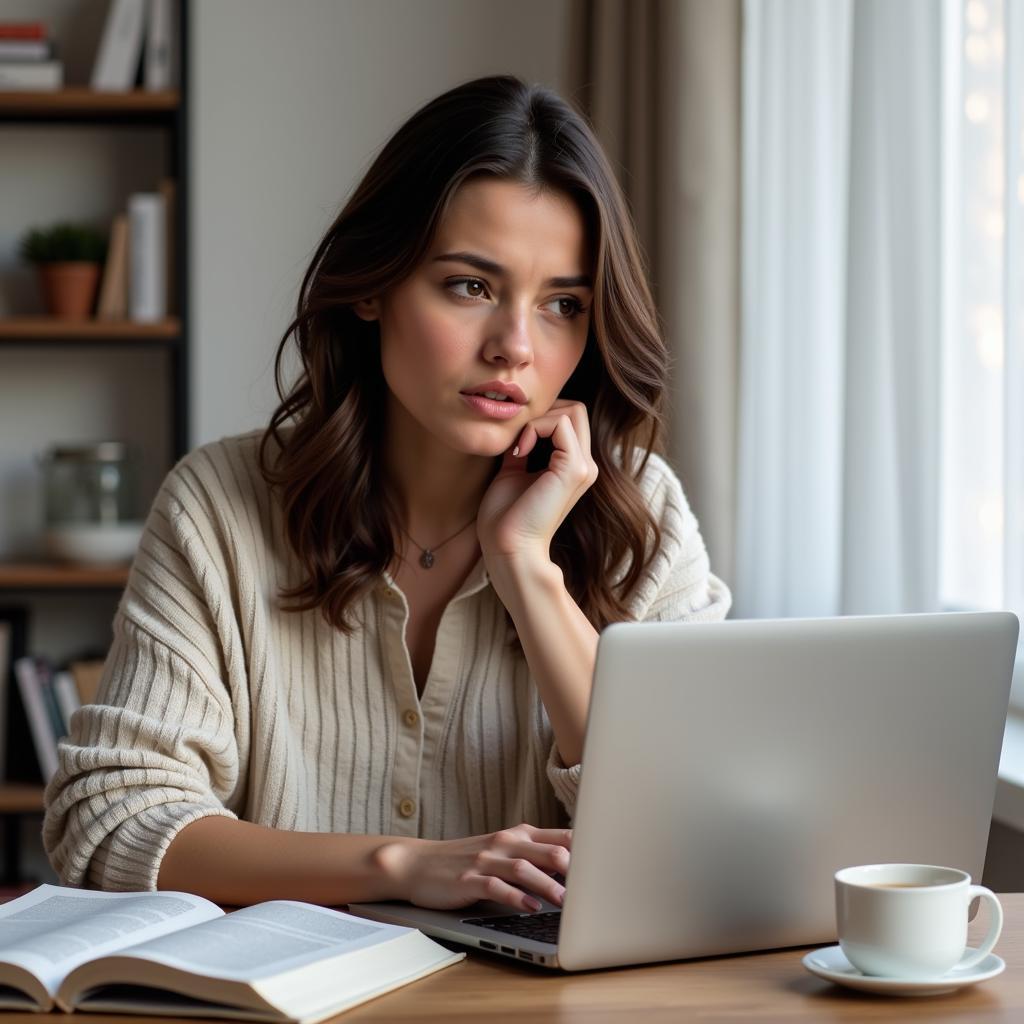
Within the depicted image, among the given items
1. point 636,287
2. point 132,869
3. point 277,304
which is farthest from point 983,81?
point 277,304

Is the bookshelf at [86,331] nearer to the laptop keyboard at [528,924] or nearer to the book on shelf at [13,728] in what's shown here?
the book on shelf at [13,728]

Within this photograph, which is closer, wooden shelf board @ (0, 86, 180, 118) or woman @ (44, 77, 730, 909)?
woman @ (44, 77, 730, 909)

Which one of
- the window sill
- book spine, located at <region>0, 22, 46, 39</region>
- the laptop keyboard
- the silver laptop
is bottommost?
the window sill

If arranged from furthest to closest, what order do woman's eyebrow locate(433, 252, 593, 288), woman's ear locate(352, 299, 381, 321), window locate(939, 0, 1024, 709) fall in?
1. window locate(939, 0, 1024, 709)
2. woman's ear locate(352, 299, 381, 321)
3. woman's eyebrow locate(433, 252, 593, 288)

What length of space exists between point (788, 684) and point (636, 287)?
72 centimetres

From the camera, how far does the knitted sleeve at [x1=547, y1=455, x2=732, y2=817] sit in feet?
5.40

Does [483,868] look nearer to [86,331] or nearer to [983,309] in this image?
[983,309]

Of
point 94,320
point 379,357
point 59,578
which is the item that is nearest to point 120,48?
point 94,320

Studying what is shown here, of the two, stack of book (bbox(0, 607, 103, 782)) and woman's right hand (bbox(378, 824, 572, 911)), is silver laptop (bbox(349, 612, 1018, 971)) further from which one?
stack of book (bbox(0, 607, 103, 782))

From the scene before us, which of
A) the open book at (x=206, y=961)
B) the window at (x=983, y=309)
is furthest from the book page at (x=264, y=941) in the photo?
the window at (x=983, y=309)

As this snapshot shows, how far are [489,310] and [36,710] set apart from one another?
6.39 ft

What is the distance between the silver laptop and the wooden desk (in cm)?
2

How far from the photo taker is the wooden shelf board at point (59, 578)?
3023 mm

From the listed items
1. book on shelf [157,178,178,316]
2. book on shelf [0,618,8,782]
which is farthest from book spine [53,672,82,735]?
book on shelf [157,178,178,316]
